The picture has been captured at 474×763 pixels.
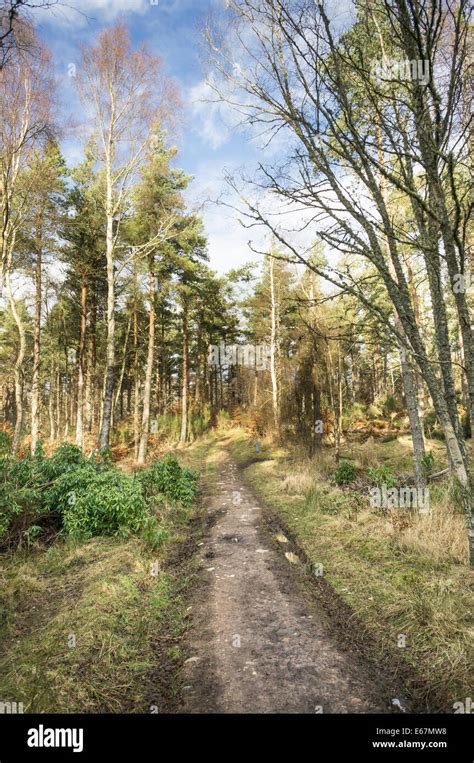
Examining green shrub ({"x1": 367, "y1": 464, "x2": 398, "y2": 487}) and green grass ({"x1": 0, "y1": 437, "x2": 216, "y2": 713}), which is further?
green shrub ({"x1": 367, "y1": 464, "x2": 398, "y2": 487})

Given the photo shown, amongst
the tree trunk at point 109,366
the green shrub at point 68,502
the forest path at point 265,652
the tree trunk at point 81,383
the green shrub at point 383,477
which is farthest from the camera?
the tree trunk at point 81,383

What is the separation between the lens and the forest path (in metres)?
2.84

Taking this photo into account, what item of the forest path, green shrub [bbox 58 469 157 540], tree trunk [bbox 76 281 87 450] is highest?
tree trunk [bbox 76 281 87 450]

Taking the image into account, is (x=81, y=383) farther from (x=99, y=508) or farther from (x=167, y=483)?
(x=99, y=508)

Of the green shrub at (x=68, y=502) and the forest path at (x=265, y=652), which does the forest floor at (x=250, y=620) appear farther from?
the green shrub at (x=68, y=502)

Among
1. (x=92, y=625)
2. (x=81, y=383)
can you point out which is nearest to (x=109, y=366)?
(x=81, y=383)

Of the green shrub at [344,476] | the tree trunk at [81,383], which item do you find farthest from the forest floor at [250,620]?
the tree trunk at [81,383]

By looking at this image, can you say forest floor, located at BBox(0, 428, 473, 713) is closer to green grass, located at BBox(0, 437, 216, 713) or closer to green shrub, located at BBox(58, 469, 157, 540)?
green grass, located at BBox(0, 437, 216, 713)

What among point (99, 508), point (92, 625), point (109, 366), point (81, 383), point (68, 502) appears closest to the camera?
point (92, 625)

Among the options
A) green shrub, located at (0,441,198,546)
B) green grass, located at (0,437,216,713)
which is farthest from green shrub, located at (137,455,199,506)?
green grass, located at (0,437,216,713)

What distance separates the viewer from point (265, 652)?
3.45 m

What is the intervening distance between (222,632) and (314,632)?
0.93 meters

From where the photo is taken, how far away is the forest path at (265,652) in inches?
112
